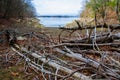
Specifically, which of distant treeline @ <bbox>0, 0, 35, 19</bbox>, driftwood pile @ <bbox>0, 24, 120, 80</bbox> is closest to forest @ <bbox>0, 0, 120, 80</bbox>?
driftwood pile @ <bbox>0, 24, 120, 80</bbox>

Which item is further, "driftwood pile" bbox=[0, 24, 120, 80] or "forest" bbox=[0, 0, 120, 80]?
"forest" bbox=[0, 0, 120, 80]

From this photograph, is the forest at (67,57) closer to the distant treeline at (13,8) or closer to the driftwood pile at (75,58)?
the driftwood pile at (75,58)

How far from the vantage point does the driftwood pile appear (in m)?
4.90

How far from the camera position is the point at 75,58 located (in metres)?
6.40

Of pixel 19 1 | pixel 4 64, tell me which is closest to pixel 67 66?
pixel 4 64

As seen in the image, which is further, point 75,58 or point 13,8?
point 13,8

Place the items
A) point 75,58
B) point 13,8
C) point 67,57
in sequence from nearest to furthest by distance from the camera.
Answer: point 75,58 < point 67,57 < point 13,8

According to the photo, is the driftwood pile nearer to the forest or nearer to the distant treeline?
the forest

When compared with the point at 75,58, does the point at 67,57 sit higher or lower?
lower

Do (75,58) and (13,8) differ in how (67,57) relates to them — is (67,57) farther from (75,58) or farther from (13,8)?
(13,8)

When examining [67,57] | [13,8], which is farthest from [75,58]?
[13,8]

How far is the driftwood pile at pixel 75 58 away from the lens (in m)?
4.90

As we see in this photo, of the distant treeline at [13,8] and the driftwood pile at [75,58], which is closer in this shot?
the driftwood pile at [75,58]

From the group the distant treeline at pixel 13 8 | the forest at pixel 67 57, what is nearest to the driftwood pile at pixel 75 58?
the forest at pixel 67 57
